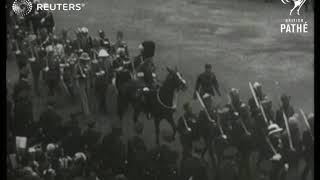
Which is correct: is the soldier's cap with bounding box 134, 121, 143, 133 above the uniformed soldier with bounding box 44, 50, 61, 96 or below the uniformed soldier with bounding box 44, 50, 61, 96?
below

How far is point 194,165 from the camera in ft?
8.59

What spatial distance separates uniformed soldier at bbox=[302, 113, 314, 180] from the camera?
2.64 metres

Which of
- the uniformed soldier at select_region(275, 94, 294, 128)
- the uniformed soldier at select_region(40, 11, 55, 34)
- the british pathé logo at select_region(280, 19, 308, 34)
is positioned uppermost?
the uniformed soldier at select_region(40, 11, 55, 34)

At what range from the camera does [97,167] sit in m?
2.60

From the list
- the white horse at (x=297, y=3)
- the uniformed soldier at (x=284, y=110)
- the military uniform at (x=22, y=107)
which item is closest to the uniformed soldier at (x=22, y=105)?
the military uniform at (x=22, y=107)

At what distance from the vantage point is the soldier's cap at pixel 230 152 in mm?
2634

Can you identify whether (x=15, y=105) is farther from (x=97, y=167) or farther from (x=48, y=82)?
(x=97, y=167)

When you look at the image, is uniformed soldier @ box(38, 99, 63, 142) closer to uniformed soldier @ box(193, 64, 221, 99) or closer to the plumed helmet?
the plumed helmet

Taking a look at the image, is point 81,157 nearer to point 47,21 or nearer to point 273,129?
point 47,21

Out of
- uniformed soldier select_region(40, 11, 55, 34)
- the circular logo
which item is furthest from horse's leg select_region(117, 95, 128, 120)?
the circular logo

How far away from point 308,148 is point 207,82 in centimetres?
63

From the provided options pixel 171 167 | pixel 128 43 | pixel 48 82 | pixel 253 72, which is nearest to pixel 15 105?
pixel 48 82

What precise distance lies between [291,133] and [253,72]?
1.22 ft

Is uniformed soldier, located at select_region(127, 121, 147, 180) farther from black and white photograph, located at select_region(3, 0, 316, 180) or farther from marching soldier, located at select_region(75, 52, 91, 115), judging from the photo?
marching soldier, located at select_region(75, 52, 91, 115)
